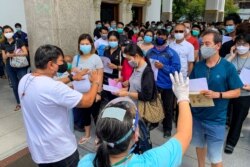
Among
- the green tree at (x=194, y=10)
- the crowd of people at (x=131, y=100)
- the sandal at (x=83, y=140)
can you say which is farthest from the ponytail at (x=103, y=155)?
the green tree at (x=194, y=10)

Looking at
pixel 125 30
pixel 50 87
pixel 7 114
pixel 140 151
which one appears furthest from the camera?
pixel 125 30

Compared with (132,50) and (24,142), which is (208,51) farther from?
(24,142)

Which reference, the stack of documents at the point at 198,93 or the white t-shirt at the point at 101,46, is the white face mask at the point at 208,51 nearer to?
the stack of documents at the point at 198,93

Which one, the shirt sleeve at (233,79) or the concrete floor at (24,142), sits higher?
the shirt sleeve at (233,79)

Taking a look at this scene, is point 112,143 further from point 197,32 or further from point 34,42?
point 197,32

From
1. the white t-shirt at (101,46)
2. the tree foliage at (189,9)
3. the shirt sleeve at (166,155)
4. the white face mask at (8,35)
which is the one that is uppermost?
the tree foliage at (189,9)

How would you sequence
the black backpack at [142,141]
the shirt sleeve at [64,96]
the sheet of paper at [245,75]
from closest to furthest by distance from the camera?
the black backpack at [142,141] < the shirt sleeve at [64,96] < the sheet of paper at [245,75]

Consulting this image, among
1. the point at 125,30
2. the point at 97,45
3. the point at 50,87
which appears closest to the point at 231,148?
the point at 50,87

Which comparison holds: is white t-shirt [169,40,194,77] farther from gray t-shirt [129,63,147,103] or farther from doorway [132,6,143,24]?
doorway [132,6,143,24]

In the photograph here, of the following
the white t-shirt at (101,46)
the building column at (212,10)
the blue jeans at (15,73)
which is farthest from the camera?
the building column at (212,10)

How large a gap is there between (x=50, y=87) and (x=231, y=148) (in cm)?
283

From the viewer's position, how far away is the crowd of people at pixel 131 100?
1.29m

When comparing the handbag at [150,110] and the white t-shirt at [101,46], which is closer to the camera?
the handbag at [150,110]

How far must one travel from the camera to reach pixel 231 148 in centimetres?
360
